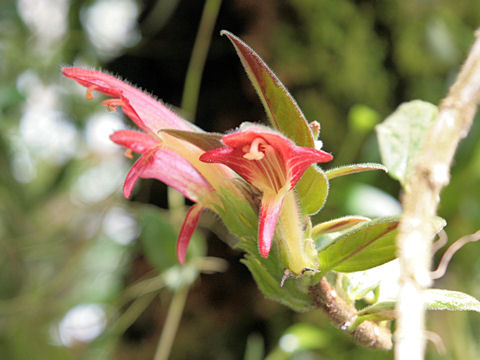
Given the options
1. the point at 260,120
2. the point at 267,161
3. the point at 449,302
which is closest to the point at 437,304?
the point at 449,302

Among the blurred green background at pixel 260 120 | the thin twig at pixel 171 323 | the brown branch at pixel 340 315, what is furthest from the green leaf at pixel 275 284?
the thin twig at pixel 171 323

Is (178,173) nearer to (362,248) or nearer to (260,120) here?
(362,248)

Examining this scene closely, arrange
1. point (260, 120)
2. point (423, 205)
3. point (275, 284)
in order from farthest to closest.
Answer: point (260, 120) < point (275, 284) < point (423, 205)

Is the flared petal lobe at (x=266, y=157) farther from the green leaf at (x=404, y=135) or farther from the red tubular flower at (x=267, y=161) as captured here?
the green leaf at (x=404, y=135)

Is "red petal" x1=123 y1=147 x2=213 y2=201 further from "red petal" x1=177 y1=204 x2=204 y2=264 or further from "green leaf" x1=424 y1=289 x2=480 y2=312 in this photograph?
"green leaf" x1=424 y1=289 x2=480 y2=312

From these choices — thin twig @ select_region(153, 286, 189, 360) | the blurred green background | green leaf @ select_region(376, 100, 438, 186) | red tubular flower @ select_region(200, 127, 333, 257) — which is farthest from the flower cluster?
thin twig @ select_region(153, 286, 189, 360)

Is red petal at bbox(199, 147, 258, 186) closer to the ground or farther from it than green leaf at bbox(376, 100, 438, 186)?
closer to the ground

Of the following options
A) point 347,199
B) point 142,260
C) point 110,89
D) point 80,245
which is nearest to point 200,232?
point 142,260
